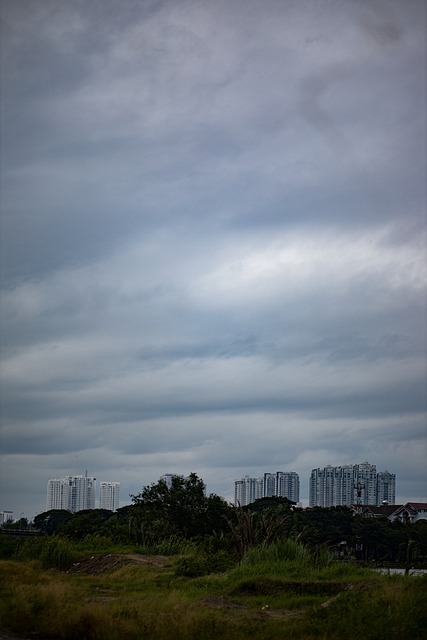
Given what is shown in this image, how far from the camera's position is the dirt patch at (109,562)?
2314 cm

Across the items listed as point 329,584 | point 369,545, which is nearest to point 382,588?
point 329,584

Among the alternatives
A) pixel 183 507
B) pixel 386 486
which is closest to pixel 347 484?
pixel 386 486

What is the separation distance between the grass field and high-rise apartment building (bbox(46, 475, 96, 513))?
103044 mm

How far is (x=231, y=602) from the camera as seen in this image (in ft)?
50.2

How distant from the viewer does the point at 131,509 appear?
38469 millimetres

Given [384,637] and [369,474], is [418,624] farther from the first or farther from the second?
[369,474]

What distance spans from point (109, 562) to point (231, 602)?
9472 mm

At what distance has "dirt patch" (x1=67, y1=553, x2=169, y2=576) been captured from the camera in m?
23.1

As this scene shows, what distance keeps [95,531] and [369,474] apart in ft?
326

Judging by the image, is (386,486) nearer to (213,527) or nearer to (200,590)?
(213,527)

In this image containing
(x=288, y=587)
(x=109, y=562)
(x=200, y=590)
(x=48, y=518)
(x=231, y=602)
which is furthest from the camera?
(x=48, y=518)

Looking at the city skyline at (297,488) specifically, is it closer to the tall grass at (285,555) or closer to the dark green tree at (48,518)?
the dark green tree at (48,518)

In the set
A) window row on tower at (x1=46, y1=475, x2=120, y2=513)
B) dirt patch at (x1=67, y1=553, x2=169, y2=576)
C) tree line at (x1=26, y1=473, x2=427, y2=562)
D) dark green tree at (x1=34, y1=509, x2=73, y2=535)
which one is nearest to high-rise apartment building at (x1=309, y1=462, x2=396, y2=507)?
window row on tower at (x1=46, y1=475, x2=120, y2=513)

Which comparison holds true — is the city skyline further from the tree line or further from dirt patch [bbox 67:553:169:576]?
dirt patch [bbox 67:553:169:576]
